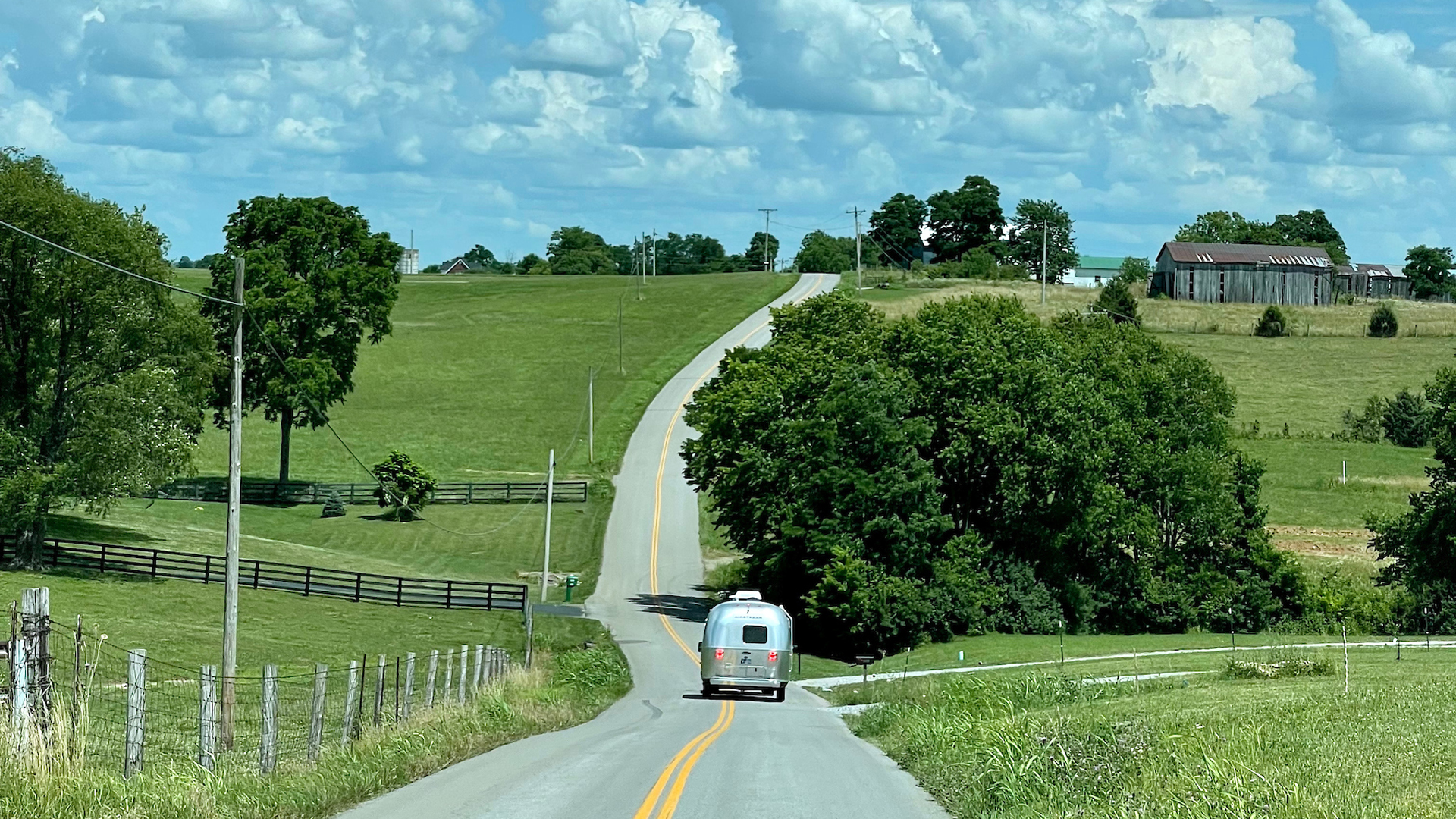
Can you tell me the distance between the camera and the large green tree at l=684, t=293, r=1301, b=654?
59188 millimetres

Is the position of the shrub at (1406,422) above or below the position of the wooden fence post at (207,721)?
above

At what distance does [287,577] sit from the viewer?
Answer: 57.1 metres

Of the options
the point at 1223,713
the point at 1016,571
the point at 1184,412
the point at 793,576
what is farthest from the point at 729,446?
Result: the point at 1223,713

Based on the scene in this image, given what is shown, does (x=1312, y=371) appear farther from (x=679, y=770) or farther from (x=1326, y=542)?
(x=679, y=770)

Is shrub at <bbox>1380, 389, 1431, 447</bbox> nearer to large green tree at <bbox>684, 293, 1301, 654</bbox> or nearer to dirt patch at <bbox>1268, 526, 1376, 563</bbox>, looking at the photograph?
dirt patch at <bbox>1268, 526, 1376, 563</bbox>

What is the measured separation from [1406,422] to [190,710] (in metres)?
85.7

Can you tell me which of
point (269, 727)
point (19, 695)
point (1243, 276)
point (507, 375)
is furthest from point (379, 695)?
point (1243, 276)

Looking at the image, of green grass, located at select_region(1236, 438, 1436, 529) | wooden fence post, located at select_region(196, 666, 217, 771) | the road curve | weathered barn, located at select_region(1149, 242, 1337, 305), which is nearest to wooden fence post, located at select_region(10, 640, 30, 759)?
wooden fence post, located at select_region(196, 666, 217, 771)

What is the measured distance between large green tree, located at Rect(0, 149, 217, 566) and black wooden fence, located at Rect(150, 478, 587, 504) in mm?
25686

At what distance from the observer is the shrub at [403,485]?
77312 mm

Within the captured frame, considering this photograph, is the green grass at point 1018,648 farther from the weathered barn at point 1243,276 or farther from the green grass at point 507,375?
the weathered barn at point 1243,276

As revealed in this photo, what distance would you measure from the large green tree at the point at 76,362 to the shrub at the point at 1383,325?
357 ft

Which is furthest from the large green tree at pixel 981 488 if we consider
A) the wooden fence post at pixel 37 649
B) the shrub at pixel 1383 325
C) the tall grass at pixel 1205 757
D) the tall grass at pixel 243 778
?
the shrub at pixel 1383 325

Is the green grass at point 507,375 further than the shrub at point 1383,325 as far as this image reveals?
No
